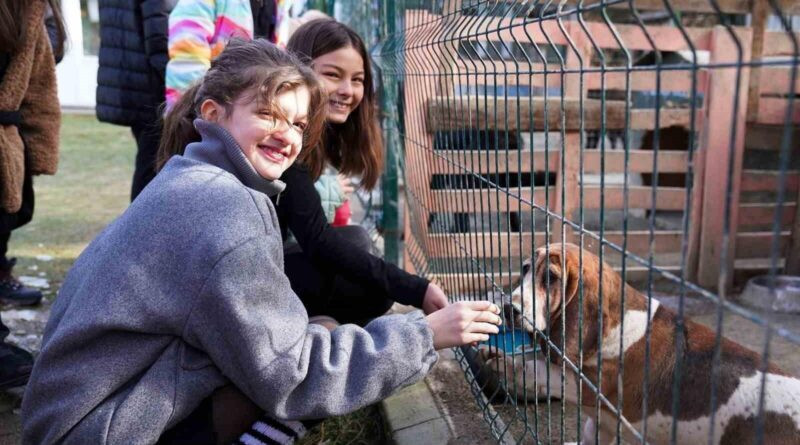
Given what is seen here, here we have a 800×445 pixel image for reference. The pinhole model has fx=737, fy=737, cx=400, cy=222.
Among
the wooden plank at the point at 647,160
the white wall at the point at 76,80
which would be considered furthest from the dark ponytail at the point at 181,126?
the white wall at the point at 76,80

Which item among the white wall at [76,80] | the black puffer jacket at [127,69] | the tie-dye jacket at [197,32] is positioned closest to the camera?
the tie-dye jacket at [197,32]

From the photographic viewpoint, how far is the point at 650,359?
231 cm

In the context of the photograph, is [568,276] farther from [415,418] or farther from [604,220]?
[415,418]

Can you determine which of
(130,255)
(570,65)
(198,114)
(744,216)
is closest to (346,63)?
(198,114)

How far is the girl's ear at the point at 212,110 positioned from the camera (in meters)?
2.01

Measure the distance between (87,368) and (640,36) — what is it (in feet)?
14.0

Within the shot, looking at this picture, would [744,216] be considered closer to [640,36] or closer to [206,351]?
[640,36]

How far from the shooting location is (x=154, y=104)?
3.64 m

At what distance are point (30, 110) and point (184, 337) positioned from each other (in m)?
2.03

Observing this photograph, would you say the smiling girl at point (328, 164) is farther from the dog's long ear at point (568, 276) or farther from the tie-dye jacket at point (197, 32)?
the dog's long ear at point (568, 276)

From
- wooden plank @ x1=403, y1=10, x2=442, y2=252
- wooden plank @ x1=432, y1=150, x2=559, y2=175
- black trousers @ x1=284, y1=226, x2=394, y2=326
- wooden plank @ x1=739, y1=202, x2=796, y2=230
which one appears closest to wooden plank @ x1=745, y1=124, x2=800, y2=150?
wooden plank @ x1=739, y1=202, x2=796, y2=230

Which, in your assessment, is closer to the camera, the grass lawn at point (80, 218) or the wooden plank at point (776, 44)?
the grass lawn at point (80, 218)

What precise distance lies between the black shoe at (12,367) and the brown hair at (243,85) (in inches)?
46.9

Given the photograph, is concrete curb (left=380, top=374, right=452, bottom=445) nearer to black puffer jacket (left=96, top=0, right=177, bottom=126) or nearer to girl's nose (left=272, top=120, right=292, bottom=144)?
girl's nose (left=272, top=120, right=292, bottom=144)
